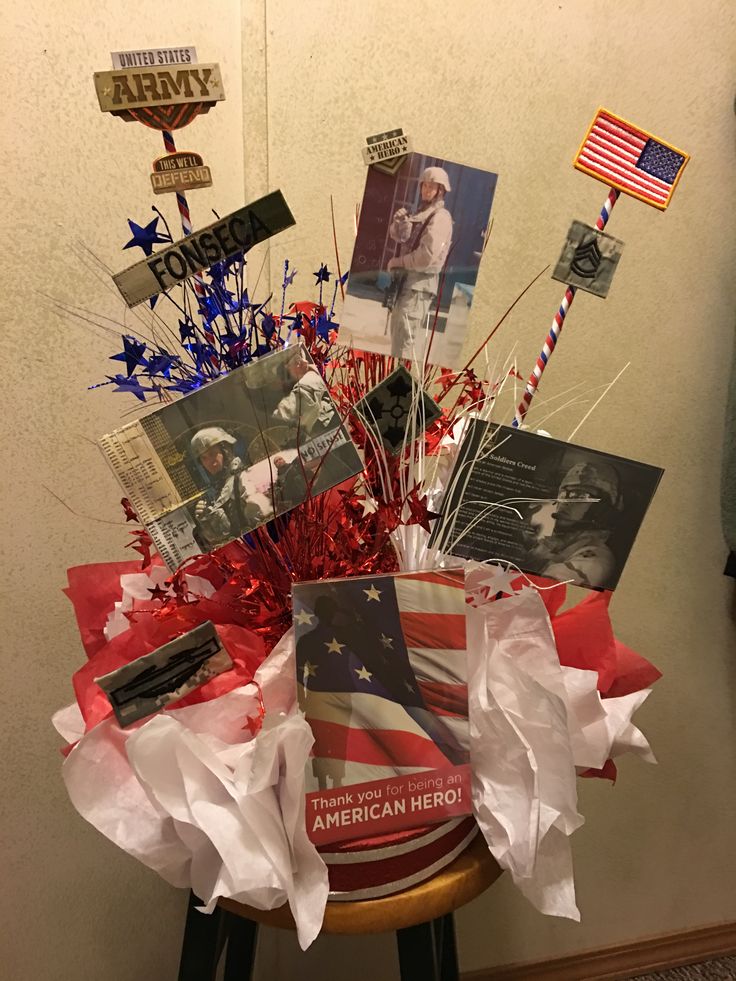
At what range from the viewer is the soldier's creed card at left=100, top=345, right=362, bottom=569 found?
0.60m

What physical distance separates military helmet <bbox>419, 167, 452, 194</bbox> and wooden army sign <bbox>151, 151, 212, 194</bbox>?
192mm

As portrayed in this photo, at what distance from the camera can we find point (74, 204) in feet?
3.17

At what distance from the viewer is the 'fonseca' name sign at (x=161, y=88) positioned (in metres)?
0.60

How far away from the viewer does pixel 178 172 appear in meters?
0.62

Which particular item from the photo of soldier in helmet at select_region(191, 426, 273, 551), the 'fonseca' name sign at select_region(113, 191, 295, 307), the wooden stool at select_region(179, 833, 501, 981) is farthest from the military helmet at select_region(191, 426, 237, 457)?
the wooden stool at select_region(179, 833, 501, 981)

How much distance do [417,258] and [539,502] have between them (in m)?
0.25

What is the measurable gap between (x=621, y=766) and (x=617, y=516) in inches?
32.3

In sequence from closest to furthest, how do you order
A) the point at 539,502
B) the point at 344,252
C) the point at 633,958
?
1. the point at 539,502
2. the point at 344,252
3. the point at 633,958

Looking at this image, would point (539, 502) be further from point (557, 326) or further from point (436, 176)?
point (436, 176)

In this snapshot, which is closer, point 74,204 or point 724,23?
point 74,204

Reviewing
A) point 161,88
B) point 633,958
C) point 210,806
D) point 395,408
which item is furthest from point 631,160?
point 633,958

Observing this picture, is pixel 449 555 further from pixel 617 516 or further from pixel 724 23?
pixel 724 23

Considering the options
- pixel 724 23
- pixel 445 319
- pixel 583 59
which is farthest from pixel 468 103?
pixel 445 319

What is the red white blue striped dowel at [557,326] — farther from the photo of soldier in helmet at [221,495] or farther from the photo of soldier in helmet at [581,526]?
the photo of soldier in helmet at [221,495]
